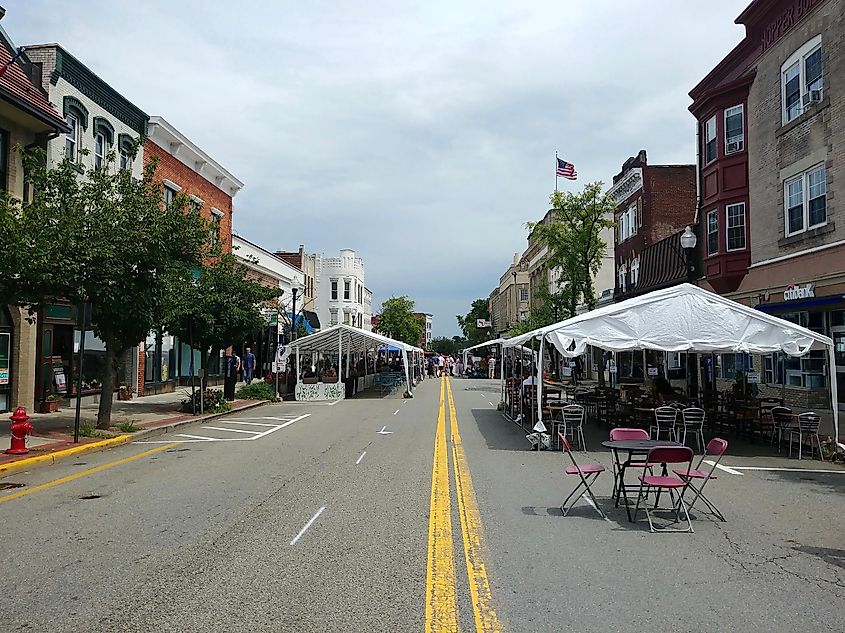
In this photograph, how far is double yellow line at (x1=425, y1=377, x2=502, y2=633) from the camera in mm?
5281

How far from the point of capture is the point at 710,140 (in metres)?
26.4

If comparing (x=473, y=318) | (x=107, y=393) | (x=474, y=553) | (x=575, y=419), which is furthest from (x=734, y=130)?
(x=473, y=318)

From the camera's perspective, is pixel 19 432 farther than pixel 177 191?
No

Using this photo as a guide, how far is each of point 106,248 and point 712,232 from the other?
20.4 metres

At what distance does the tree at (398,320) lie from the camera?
86.1 m

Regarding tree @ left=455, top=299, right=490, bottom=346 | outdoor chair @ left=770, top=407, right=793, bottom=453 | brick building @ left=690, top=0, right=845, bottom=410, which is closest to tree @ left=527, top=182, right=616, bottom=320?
brick building @ left=690, top=0, right=845, bottom=410

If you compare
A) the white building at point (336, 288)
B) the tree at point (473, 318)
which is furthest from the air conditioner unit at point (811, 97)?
the tree at point (473, 318)

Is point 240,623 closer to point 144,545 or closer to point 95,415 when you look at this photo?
point 144,545

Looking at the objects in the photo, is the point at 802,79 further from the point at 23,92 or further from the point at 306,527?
the point at 23,92

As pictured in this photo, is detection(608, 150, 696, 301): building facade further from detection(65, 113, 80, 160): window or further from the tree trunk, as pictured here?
the tree trunk

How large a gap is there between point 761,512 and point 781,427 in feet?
20.8

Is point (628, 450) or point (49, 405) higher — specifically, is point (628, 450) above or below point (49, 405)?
above

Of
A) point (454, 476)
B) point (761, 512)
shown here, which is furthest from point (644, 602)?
point (454, 476)

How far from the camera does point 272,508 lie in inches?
361
